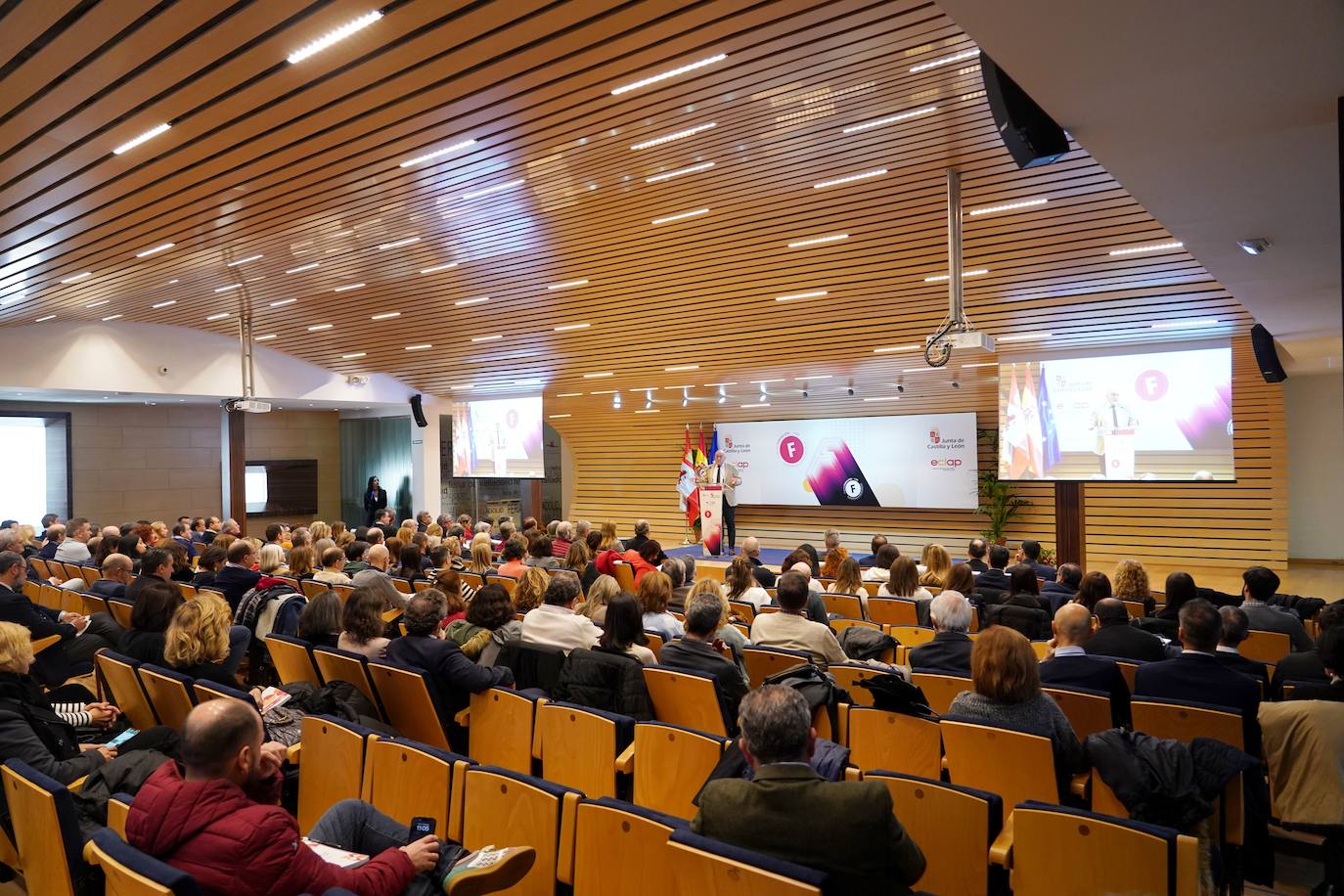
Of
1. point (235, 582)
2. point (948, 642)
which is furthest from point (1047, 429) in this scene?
point (235, 582)

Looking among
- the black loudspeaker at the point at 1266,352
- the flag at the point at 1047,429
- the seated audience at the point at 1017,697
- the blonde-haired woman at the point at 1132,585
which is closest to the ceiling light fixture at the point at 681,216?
the blonde-haired woman at the point at 1132,585

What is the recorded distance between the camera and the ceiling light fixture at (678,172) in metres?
6.65

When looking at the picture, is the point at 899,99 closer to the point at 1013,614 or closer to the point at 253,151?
the point at 1013,614

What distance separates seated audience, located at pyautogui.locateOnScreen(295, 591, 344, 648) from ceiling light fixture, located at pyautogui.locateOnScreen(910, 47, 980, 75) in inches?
180

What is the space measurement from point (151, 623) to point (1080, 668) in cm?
500

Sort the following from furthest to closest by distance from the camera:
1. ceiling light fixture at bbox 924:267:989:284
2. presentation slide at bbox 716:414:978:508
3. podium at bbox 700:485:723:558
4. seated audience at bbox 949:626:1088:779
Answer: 1. presentation slide at bbox 716:414:978:508
2. podium at bbox 700:485:723:558
3. ceiling light fixture at bbox 924:267:989:284
4. seated audience at bbox 949:626:1088:779

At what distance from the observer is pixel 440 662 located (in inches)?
164

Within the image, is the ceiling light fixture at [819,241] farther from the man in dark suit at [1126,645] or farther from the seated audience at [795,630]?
the man in dark suit at [1126,645]

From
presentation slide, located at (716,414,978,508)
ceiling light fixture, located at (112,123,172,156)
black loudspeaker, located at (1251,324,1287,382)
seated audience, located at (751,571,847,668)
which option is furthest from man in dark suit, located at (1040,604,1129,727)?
presentation slide, located at (716,414,978,508)

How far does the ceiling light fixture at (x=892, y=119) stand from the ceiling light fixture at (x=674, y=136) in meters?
0.99

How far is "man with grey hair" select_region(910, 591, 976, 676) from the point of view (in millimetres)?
4512

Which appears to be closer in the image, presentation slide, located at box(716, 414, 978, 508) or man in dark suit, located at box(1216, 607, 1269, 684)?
man in dark suit, located at box(1216, 607, 1269, 684)

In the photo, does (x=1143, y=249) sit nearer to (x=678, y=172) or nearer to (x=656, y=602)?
(x=678, y=172)

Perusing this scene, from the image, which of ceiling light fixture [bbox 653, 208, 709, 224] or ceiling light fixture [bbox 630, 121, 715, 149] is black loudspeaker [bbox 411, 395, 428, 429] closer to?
ceiling light fixture [bbox 653, 208, 709, 224]
